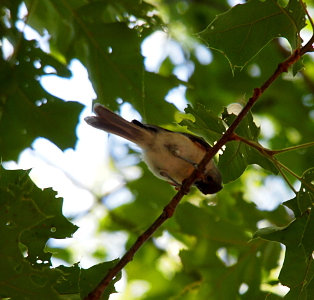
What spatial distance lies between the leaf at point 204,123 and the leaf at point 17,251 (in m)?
1.36

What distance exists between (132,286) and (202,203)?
2.61m

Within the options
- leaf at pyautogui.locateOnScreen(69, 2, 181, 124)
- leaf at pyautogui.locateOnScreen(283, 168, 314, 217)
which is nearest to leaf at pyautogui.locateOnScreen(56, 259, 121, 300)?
leaf at pyautogui.locateOnScreen(283, 168, 314, 217)

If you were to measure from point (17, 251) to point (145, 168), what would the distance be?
3.75m

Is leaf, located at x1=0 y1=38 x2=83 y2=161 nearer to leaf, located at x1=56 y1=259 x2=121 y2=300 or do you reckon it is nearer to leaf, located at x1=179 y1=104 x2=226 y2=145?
leaf, located at x1=179 y1=104 x2=226 y2=145

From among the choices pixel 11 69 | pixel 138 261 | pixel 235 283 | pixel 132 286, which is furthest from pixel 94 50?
pixel 132 286

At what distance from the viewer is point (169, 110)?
4727mm

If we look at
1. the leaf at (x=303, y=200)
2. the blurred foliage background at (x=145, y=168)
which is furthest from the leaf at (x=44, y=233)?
the leaf at (x=303, y=200)

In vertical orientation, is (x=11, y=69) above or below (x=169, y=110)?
above

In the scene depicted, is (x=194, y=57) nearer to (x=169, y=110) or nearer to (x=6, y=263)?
(x=169, y=110)

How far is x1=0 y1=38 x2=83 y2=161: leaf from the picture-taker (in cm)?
443

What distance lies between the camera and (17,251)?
2.44 m

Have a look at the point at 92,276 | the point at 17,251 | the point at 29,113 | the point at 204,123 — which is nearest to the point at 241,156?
the point at 204,123

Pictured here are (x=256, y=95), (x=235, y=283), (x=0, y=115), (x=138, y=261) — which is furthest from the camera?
(x=138, y=261)

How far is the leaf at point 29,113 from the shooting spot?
4434 millimetres
